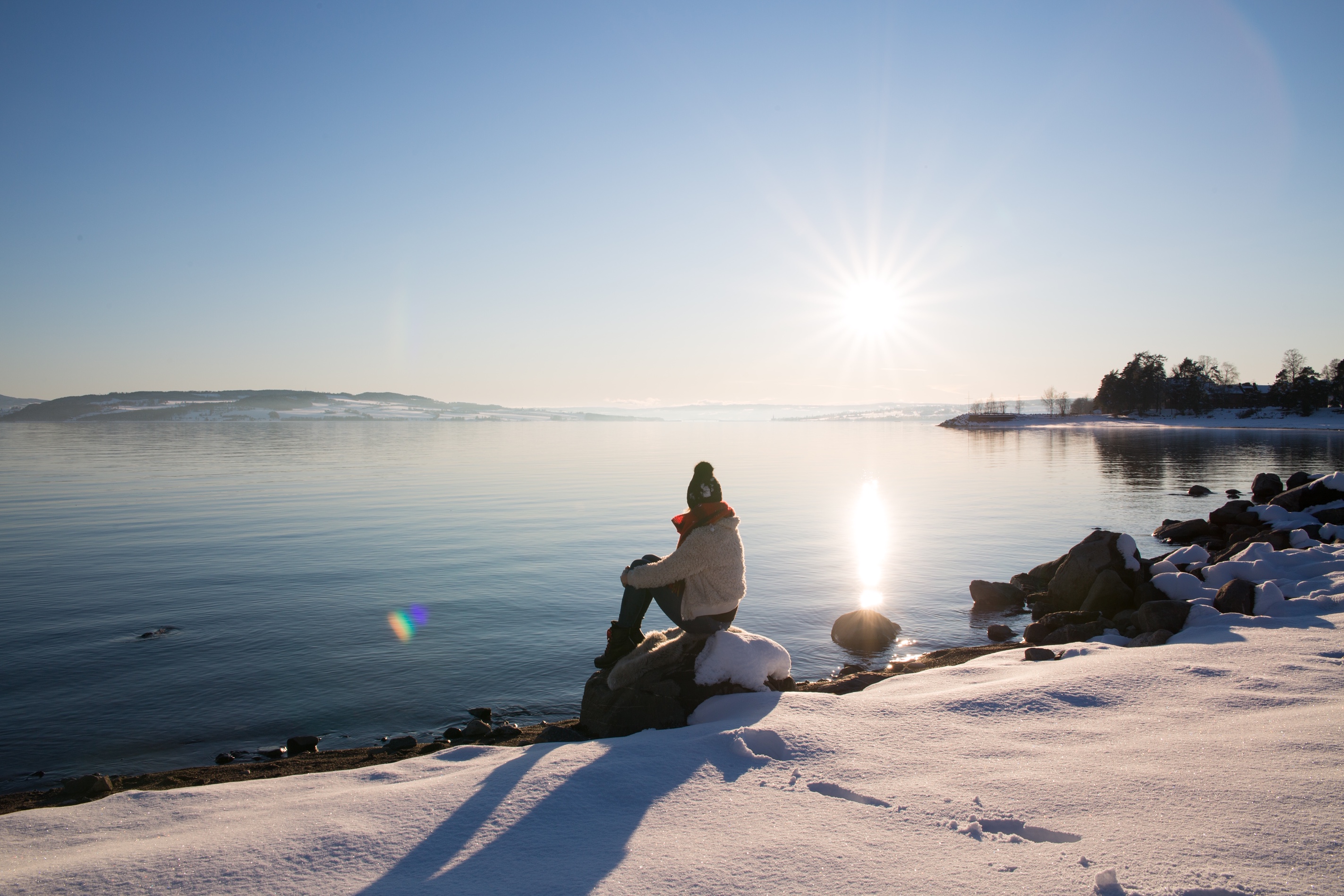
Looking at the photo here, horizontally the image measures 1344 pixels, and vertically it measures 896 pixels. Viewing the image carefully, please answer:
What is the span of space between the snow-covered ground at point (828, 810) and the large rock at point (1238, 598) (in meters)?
4.31

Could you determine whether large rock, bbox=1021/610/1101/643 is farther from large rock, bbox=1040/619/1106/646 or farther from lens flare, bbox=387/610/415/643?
lens flare, bbox=387/610/415/643

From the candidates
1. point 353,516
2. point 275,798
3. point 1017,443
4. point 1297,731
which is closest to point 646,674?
point 275,798

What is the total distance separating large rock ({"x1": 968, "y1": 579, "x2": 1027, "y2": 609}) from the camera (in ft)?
49.5

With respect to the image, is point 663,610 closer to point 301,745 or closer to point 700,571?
point 700,571

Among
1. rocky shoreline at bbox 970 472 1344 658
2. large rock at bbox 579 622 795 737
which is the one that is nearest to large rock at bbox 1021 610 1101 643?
rocky shoreline at bbox 970 472 1344 658

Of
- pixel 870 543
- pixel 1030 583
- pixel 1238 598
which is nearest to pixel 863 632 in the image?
pixel 1238 598

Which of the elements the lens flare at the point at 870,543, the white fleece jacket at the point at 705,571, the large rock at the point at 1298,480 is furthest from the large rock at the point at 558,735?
the large rock at the point at 1298,480

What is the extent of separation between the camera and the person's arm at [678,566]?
265 inches

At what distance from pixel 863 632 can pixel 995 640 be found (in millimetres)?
2408

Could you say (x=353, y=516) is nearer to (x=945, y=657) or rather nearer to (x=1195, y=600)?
(x=945, y=657)

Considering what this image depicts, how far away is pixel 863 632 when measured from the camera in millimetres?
12727

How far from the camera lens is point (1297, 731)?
4.82 m

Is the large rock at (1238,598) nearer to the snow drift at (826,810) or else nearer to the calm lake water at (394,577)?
the calm lake water at (394,577)

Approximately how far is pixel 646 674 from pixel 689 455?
64.9m
